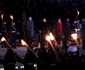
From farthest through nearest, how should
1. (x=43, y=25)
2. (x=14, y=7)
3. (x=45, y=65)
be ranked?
1. (x=14, y=7)
2. (x=43, y=25)
3. (x=45, y=65)

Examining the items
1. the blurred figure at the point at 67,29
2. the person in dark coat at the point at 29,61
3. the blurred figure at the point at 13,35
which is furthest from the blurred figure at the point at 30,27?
the person in dark coat at the point at 29,61

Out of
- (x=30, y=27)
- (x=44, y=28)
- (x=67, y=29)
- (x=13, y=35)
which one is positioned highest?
(x=30, y=27)

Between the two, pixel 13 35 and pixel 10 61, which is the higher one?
pixel 13 35

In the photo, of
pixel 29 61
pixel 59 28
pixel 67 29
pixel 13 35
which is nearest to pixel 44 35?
pixel 59 28

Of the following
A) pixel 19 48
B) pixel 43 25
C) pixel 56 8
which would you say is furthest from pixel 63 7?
pixel 19 48

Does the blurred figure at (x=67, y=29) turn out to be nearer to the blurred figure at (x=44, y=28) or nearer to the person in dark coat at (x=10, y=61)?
the blurred figure at (x=44, y=28)

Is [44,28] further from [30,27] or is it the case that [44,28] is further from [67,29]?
[67,29]

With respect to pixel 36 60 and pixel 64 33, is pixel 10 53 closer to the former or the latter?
pixel 36 60

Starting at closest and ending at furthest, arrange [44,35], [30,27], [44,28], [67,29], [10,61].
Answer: [10,61] → [44,35] → [30,27] → [44,28] → [67,29]

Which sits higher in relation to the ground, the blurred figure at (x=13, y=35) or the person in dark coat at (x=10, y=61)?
the blurred figure at (x=13, y=35)

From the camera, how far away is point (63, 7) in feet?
103

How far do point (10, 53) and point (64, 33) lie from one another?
1048 centimetres

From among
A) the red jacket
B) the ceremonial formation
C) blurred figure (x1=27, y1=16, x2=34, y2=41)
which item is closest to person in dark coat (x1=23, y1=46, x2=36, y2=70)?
the ceremonial formation

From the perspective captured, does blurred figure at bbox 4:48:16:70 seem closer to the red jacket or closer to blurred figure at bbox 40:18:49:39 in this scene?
blurred figure at bbox 40:18:49:39
